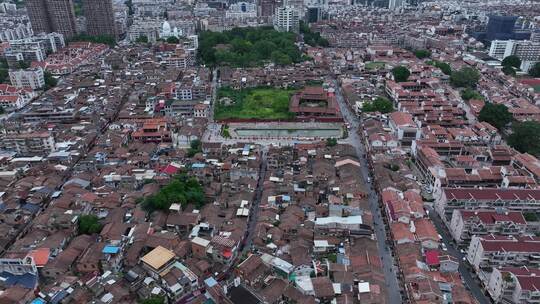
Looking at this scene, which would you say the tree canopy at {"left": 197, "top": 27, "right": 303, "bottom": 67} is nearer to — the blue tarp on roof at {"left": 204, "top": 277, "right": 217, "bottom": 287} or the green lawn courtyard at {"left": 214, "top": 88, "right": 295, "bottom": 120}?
the green lawn courtyard at {"left": 214, "top": 88, "right": 295, "bottom": 120}

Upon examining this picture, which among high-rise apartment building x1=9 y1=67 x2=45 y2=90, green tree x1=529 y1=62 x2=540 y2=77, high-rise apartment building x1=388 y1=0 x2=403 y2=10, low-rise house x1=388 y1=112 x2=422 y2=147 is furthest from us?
high-rise apartment building x1=388 y1=0 x2=403 y2=10

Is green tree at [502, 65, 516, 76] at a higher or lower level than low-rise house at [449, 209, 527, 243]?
higher

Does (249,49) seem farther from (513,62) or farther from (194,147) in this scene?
(513,62)

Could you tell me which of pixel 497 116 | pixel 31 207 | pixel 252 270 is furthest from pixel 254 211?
pixel 497 116

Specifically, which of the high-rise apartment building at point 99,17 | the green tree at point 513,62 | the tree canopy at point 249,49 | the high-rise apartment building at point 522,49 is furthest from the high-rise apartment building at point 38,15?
the high-rise apartment building at point 522,49

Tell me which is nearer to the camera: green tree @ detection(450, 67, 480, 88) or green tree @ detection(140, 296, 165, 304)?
green tree @ detection(140, 296, 165, 304)

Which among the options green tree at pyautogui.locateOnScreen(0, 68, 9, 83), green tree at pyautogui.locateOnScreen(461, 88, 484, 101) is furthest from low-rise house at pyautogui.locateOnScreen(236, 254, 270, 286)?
green tree at pyautogui.locateOnScreen(0, 68, 9, 83)
